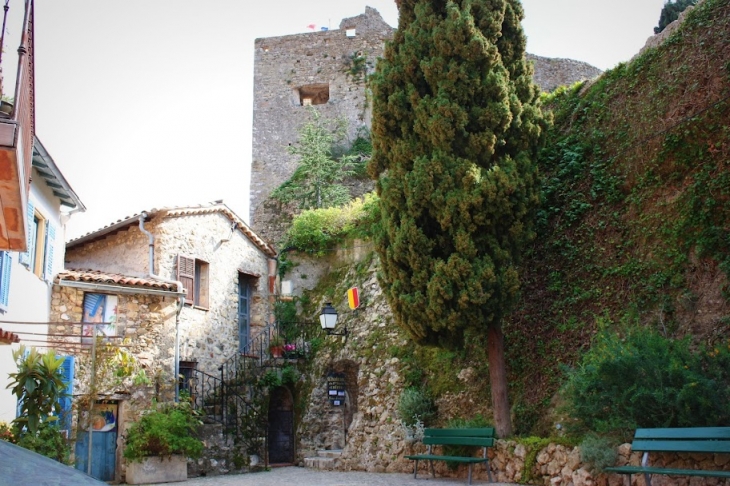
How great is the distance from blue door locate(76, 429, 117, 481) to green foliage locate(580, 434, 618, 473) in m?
9.12

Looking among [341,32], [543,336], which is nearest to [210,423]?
[543,336]

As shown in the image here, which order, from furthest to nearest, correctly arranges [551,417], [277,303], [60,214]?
[277,303]
[60,214]
[551,417]

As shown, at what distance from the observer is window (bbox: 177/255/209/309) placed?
49.1ft

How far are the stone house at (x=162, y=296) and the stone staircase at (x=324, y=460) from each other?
9.99 feet

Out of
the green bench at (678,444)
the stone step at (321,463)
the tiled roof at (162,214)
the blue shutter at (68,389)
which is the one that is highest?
the tiled roof at (162,214)

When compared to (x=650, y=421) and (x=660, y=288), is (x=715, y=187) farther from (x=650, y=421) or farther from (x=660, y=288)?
(x=650, y=421)

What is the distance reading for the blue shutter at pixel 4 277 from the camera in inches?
383

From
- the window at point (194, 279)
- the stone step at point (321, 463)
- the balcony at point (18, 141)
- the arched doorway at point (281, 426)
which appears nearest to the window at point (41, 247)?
the window at point (194, 279)

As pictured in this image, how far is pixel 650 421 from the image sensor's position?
303 inches

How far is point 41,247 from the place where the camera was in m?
12.0

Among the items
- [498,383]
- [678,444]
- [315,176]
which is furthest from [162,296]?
[678,444]

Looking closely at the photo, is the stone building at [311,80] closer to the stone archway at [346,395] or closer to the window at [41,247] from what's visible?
the stone archway at [346,395]

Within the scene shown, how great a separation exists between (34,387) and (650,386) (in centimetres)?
804

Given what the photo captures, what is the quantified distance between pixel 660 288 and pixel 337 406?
8597 millimetres
